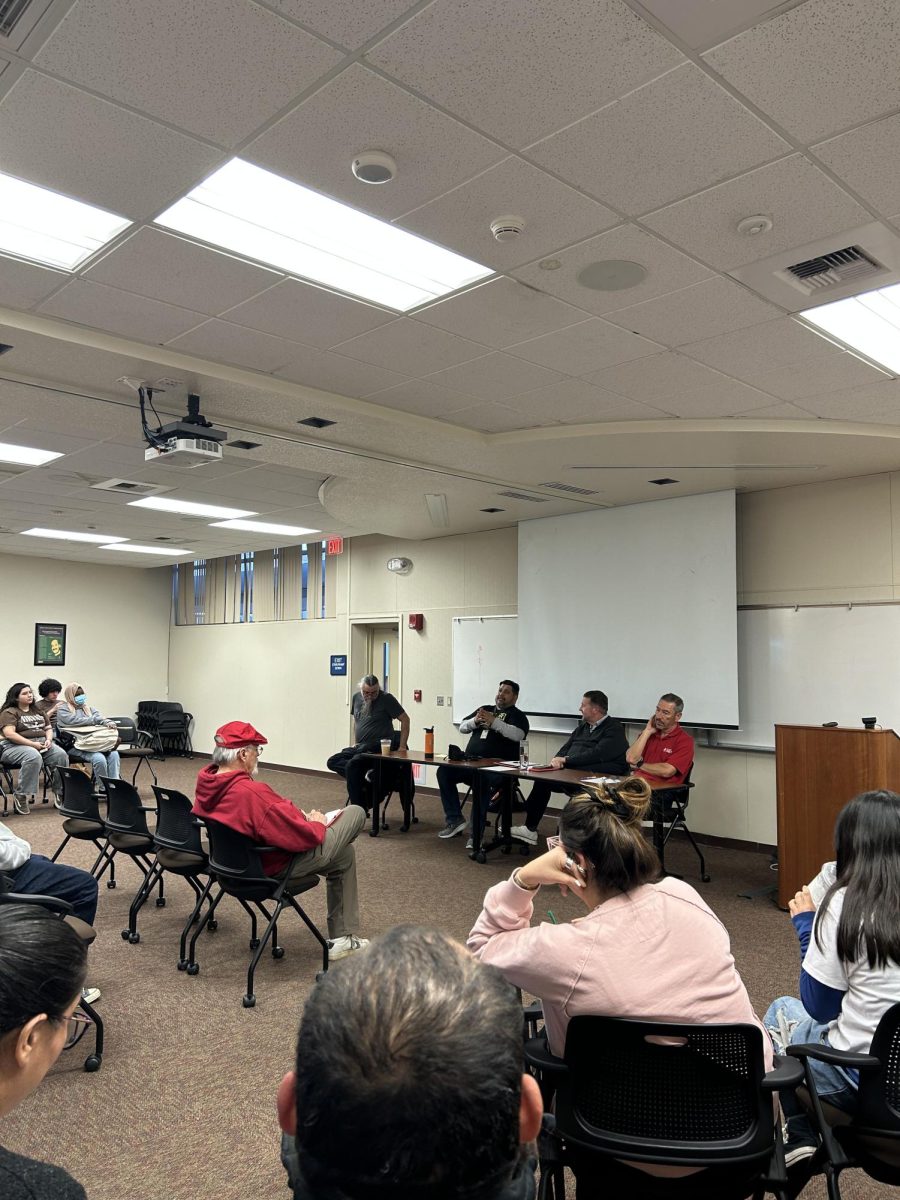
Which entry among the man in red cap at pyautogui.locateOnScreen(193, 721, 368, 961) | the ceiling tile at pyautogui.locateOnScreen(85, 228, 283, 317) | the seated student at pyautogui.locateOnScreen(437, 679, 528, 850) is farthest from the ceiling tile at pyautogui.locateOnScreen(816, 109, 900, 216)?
the seated student at pyautogui.locateOnScreen(437, 679, 528, 850)

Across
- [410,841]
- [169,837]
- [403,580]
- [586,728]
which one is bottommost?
[410,841]

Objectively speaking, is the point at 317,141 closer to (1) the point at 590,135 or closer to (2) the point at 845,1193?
(1) the point at 590,135

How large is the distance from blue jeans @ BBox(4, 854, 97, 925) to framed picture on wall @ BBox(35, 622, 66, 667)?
10030 millimetres

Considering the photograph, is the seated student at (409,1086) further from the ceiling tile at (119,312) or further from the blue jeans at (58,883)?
the ceiling tile at (119,312)

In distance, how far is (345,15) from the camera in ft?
7.02

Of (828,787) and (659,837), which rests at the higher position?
(828,787)

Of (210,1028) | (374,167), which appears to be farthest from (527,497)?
(210,1028)

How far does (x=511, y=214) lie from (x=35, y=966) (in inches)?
109

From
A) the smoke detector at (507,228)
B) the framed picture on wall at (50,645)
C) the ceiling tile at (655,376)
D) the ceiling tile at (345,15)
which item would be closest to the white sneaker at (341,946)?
the ceiling tile at (655,376)

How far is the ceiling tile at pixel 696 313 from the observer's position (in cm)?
365

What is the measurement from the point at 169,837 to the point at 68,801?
1.12m

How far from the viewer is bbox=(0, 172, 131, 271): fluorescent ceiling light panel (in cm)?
300

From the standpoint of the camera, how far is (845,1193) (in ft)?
8.23

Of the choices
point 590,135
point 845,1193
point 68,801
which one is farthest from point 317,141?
point 68,801
